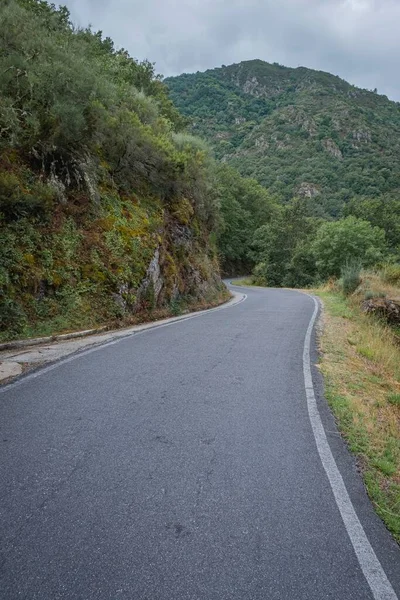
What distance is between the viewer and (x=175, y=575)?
2199 millimetres

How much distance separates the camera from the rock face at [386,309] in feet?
42.5

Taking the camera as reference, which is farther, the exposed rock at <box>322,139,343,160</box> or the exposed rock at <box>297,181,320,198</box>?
the exposed rock at <box>322,139,343,160</box>

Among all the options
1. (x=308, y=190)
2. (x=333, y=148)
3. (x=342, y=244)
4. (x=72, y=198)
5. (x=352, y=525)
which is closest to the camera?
(x=352, y=525)

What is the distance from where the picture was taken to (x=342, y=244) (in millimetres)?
34719

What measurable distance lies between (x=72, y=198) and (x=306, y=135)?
305ft

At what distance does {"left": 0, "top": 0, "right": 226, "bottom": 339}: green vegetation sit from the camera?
8.48 metres

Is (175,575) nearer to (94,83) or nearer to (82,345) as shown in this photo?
(82,345)

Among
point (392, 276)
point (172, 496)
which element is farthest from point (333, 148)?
point (172, 496)

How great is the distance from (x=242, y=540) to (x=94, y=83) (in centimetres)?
1235

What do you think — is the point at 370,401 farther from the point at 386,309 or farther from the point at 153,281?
the point at 386,309

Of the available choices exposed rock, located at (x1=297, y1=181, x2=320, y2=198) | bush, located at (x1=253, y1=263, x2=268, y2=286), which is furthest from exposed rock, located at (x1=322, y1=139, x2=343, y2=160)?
bush, located at (x1=253, y1=263, x2=268, y2=286)

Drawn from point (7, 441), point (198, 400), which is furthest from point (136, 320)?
point (7, 441)

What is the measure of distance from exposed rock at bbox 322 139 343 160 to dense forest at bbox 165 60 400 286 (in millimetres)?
244

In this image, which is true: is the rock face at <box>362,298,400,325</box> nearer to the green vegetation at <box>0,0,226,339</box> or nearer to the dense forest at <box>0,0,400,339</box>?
the dense forest at <box>0,0,400,339</box>
